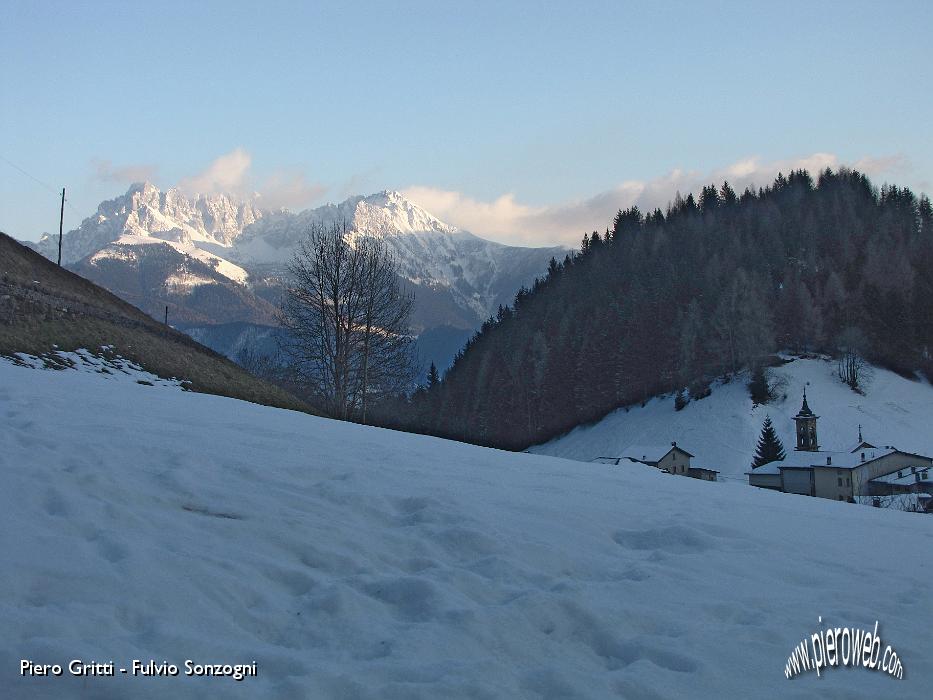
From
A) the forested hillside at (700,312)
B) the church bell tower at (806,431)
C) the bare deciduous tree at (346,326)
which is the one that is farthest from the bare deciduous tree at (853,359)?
the bare deciduous tree at (346,326)

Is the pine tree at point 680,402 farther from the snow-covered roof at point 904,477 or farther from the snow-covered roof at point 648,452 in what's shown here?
the snow-covered roof at point 904,477

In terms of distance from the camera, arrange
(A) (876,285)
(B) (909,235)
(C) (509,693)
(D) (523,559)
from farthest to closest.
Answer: (B) (909,235) < (A) (876,285) < (D) (523,559) < (C) (509,693)

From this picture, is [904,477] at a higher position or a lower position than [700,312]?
lower

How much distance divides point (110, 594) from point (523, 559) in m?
3.38

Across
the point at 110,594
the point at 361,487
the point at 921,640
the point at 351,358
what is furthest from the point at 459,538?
the point at 351,358

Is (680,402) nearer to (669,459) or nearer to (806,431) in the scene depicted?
(806,431)

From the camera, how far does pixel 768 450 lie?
3147 inches

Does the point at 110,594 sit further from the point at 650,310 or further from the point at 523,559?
the point at 650,310

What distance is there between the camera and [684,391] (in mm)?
99375

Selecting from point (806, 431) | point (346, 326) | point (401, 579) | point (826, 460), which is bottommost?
point (826, 460)

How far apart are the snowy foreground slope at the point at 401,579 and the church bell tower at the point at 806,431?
7666cm

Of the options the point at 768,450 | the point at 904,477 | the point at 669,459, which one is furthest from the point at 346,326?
the point at 904,477

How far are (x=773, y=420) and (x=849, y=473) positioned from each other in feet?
54.5

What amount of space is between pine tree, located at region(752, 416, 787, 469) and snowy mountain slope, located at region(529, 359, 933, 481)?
7.54 feet
